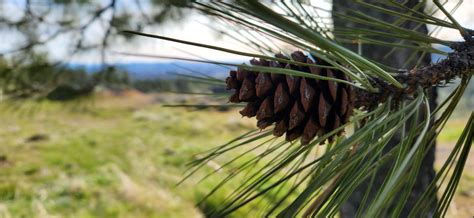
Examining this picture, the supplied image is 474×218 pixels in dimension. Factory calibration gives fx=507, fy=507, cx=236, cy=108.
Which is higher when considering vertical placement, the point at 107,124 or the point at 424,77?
the point at 424,77

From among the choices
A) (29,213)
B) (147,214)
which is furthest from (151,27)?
(29,213)

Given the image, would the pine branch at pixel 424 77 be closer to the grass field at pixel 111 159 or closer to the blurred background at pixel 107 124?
the blurred background at pixel 107 124

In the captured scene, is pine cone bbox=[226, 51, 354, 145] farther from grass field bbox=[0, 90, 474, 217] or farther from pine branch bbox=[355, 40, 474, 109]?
grass field bbox=[0, 90, 474, 217]

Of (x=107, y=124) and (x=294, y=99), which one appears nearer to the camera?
(x=294, y=99)

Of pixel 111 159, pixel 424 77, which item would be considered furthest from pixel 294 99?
pixel 111 159

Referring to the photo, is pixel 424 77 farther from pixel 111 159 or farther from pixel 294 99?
pixel 111 159

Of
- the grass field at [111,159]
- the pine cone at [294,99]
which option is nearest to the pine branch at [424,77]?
the pine cone at [294,99]
